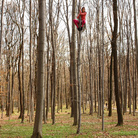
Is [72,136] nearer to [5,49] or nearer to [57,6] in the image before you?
[57,6]

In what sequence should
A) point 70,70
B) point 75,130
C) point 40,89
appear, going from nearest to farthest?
point 40,89 → point 75,130 → point 70,70

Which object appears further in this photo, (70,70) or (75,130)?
(70,70)

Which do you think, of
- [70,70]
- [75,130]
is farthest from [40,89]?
[70,70]

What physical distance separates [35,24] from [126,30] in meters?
10.9

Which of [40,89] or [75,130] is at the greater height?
[40,89]

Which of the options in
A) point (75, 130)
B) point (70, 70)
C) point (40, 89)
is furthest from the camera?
point (70, 70)

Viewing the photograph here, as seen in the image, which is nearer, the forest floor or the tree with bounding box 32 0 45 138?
the tree with bounding box 32 0 45 138

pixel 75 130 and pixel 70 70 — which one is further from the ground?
pixel 70 70

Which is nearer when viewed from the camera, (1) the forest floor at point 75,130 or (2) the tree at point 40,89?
(2) the tree at point 40,89

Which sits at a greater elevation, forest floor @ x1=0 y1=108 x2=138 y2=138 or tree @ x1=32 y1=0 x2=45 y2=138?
tree @ x1=32 y1=0 x2=45 y2=138

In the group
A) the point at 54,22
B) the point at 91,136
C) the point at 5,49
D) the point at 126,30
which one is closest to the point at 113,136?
the point at 91,136

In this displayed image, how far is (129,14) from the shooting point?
1939 centimetres

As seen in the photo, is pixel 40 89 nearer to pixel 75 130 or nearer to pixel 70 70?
pixel 75 130

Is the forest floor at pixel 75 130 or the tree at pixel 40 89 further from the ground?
the tree at pixel 40 89
